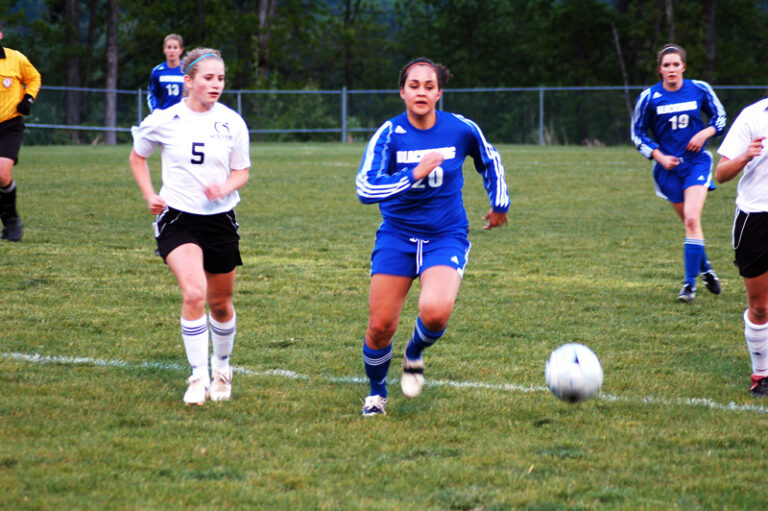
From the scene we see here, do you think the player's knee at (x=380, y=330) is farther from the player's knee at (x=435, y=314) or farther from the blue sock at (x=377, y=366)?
the player's knee at (x=435, y=314)

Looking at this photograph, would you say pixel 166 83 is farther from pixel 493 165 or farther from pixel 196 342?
pixel 493 165

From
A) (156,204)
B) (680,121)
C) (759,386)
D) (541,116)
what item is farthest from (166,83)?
(541,116)

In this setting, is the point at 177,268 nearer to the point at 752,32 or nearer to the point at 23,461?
the point at 23,461

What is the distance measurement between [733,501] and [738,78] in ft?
142

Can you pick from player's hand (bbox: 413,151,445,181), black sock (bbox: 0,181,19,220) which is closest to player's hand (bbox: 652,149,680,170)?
player's hand (bbox: 413,151,445,181)

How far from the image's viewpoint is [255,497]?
3773 mm

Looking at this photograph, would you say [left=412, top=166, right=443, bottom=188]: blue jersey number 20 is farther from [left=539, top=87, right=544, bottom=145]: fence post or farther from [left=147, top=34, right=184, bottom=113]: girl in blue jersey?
[left=539, top=87, right=544, bottom=145]: fence post

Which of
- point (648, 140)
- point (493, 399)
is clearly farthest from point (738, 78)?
point (493, 399)

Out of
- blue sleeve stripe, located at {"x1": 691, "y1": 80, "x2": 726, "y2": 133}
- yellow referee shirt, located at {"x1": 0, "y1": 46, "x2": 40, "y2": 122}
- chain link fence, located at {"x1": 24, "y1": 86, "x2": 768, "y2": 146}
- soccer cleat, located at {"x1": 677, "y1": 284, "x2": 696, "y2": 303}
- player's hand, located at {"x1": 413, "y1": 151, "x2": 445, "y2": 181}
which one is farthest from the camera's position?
chain link fence, located at {"x1": 24, "y1": 86, "x2": 768, "y2": 146}

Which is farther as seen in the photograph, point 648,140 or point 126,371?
point 648,140

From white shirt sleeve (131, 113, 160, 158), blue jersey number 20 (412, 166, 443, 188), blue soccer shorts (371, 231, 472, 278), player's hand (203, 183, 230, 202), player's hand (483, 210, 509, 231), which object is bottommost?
blue soccer shorts (371, 231, 472, 278)

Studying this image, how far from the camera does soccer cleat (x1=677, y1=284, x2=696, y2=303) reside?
8.20m

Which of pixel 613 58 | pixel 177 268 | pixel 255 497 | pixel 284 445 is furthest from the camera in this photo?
pixel 613 58

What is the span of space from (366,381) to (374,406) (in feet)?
2.11
